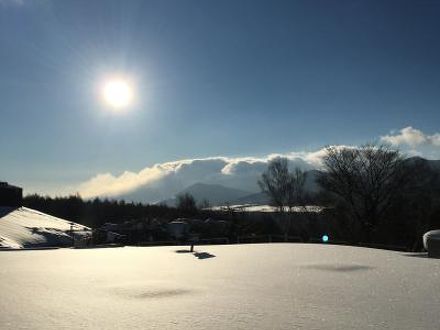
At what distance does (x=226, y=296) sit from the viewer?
11258 mm

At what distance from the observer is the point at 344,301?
10.4 metres

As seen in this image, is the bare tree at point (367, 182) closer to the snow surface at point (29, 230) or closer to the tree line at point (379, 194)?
the tree line at point (379, 194)

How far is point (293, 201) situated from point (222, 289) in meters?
62.9

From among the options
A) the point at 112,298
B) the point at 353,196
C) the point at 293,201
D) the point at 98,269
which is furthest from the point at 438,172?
the point at 112,298

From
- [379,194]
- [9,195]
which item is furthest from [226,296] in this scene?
[9,195]

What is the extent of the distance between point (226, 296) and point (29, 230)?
5141cm

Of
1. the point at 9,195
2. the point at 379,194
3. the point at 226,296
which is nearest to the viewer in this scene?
the point at 226,296

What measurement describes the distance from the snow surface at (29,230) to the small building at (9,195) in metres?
2.25

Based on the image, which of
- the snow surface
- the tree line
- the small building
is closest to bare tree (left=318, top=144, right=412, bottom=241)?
the tree line

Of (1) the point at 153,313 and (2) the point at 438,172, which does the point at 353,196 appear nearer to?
(2) the point at 438,172

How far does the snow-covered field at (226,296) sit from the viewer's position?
859 centimetres

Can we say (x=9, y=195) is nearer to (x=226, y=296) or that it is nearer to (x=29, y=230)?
(x=29, y=230)

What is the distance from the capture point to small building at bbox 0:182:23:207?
2813 inches

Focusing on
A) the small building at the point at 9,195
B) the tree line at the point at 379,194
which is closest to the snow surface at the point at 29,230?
the small building at the point at 9,195
